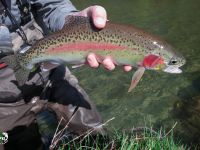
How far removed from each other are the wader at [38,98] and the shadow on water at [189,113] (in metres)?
1.73

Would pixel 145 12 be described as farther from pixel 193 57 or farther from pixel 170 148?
pixel 170 148

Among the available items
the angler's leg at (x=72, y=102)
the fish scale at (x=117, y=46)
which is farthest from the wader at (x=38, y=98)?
the fish scale at (x=117, y=46)

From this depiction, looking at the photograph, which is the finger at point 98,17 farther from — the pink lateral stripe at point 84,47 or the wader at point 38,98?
the wader at point 38,98

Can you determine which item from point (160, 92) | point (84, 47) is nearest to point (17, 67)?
point (84, 47)

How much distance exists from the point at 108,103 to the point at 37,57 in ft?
12.5

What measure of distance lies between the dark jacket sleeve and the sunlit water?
1.55m

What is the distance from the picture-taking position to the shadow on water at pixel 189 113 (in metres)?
5.55

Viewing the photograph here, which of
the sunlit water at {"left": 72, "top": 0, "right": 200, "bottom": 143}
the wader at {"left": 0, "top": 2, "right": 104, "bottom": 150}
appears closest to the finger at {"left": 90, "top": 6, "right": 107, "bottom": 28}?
the wader at {"left": 0, "top": 2, "right": 104, "bottom": 150}

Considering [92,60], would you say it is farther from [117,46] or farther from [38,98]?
[38,98]

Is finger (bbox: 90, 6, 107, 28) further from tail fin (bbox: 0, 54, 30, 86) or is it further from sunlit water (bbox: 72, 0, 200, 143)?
sunlit water (bbox: 72, 0, 200, 143)

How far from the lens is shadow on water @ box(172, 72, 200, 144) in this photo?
5.55 meters

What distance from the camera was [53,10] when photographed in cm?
402

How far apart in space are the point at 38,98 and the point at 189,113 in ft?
9.33

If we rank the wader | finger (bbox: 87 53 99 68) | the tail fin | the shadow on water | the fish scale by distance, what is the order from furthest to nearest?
the shadow on water
the wader
the tail fin
finger (bbox: 87 53 99 68)
the fish scale
